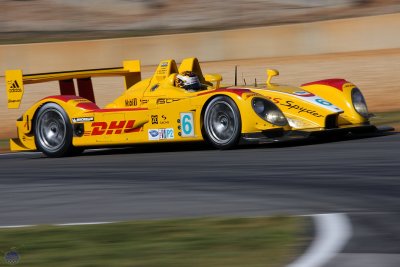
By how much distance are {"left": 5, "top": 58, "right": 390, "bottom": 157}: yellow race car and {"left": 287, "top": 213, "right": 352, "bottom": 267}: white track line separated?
4.67m

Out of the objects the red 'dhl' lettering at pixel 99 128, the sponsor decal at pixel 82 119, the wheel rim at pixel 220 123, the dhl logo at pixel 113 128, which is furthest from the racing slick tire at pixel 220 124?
the sponsor decal at pixel 82 119

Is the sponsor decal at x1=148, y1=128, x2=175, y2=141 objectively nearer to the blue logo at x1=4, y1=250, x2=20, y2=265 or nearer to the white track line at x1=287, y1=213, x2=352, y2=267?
the white track line at x1=287, y1=213, x2=352, y2=267

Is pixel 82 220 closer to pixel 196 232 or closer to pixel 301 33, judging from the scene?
pixel 196 232

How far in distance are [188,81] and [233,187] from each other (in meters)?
4.20

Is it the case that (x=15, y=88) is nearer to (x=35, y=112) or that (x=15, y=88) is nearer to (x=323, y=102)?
(x=35, y=112)

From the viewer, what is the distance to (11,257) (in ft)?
17.2

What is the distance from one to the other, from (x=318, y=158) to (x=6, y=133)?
9364mm

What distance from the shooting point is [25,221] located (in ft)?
A: 22.0

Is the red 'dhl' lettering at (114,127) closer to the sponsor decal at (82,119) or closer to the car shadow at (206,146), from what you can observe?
the sponsor decal at (82,119)

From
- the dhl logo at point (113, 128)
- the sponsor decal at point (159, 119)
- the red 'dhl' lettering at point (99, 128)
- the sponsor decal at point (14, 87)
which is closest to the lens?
the sponsor decal at point (159, 119)

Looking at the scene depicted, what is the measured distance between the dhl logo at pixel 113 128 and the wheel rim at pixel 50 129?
44 centimetres

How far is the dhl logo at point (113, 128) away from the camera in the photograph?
1166cm

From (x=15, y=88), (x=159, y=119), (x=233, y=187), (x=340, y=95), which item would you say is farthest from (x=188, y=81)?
(x=233, y=187)

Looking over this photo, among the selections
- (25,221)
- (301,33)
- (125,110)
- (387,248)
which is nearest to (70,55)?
(301,33)
